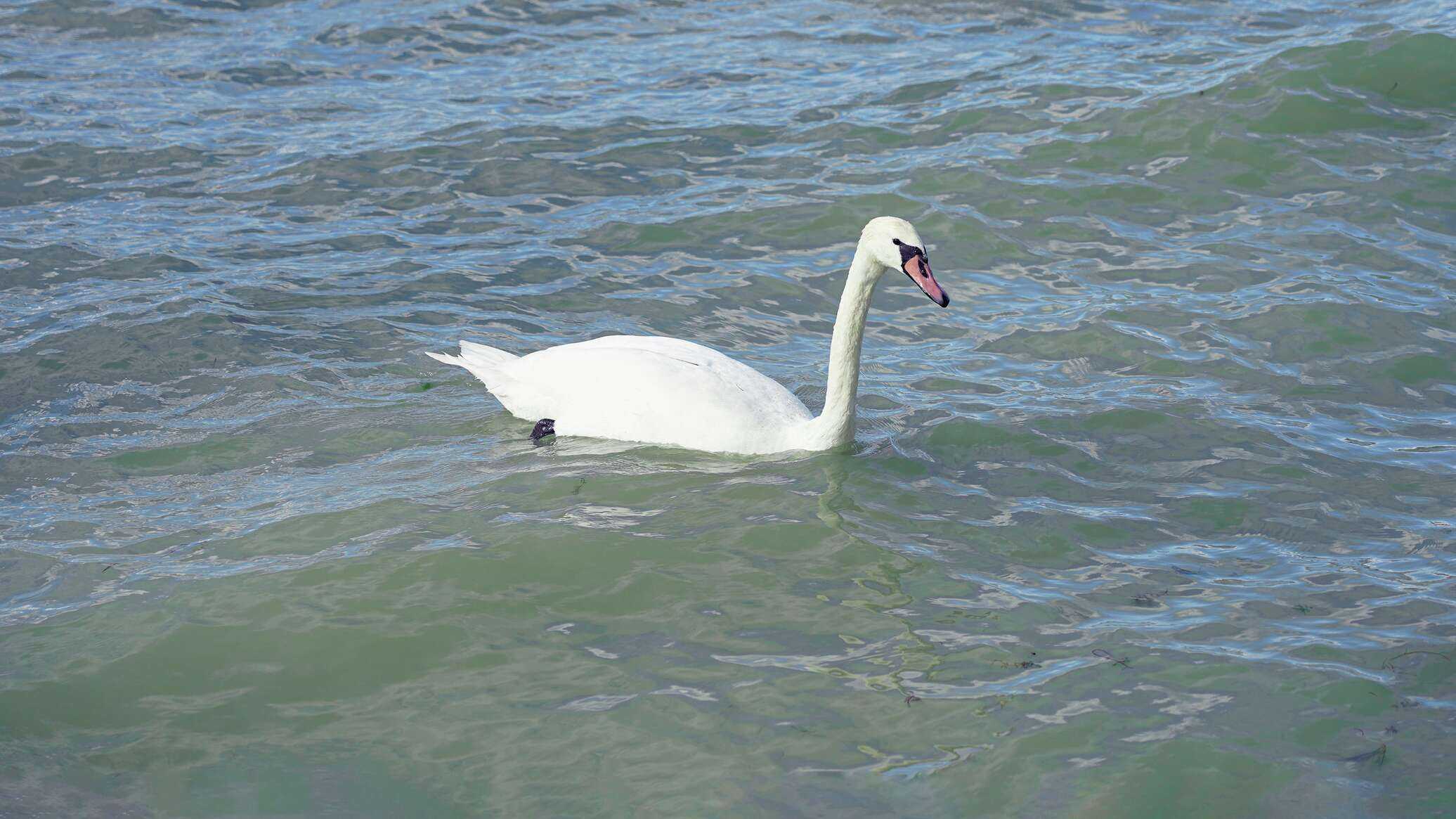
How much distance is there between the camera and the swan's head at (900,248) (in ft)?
22.3

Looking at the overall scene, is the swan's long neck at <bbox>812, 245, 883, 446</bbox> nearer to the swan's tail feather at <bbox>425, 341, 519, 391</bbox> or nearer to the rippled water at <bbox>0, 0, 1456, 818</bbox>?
the rippled water at <bbox>0, 0, 1456, 818</bbox>

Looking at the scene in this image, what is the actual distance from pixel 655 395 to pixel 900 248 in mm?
1539

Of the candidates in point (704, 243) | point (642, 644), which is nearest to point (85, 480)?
point (642, 644)

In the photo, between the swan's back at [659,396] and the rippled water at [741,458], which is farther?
the swan's back at [659,396]

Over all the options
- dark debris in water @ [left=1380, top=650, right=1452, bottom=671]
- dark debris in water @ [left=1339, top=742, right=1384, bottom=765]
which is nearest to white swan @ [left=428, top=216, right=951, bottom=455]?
dark debris in water @ [left=1380, top=650, right=1452, bottom=671]

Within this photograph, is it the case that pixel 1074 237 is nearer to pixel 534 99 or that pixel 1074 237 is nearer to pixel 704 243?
pixel 704 243

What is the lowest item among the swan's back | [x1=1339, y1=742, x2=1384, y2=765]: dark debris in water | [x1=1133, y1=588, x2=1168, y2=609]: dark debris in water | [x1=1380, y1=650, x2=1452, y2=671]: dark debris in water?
[x1=1339, y1=742, x2=1384, y2=765]: dark debris in water

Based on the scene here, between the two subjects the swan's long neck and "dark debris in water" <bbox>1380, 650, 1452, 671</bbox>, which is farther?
the swan's long neck

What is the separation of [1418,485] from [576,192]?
672cm

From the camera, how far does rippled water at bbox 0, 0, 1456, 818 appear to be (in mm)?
5105

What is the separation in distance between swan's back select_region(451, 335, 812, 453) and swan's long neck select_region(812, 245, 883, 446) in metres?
0.20

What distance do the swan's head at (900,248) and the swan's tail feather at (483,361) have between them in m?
2.28

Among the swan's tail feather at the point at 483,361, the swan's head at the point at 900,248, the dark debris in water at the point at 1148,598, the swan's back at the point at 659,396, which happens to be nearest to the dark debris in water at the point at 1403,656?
the dark debris in water at the point at 1148,598

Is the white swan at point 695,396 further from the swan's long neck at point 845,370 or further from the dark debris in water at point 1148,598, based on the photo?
the dark debris in water at point 1148,598
